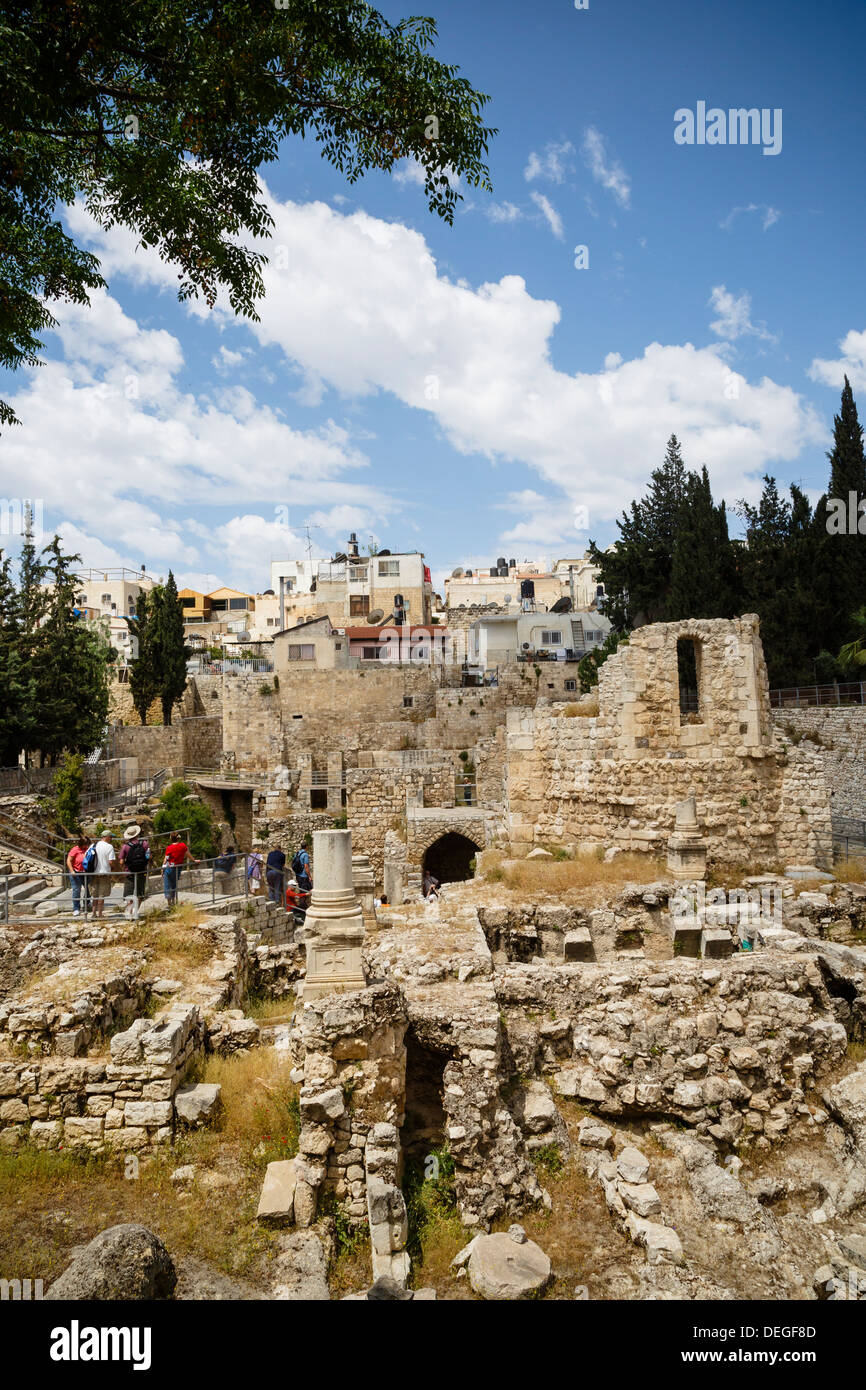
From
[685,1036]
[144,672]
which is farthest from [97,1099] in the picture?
[144,672]

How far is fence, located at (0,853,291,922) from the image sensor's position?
11039mm

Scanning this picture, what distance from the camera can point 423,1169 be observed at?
593cm

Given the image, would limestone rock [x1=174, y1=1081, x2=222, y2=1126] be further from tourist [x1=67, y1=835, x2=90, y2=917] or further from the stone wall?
tourist [x1=67, y1=835, x2=90, y2=917]

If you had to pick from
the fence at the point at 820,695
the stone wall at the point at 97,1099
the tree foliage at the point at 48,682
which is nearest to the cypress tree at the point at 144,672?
the tree foliage at the point at 48,682

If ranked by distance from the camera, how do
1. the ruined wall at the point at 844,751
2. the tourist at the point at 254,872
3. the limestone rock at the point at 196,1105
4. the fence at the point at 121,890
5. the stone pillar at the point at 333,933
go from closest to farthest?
the limestone rock at the point at 196,1105
the stone pillar at the point at 333,933
the fence at the point at 121,890
the tourist at the point at 254,872
the ruined wall at the point at 844,751

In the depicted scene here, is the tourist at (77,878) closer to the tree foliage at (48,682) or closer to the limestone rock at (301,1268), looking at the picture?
the limestone rock at (301,1268)

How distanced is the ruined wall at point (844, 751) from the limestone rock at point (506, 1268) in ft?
56.4

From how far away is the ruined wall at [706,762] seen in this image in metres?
12.0

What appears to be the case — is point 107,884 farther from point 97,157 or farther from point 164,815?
point 164,815

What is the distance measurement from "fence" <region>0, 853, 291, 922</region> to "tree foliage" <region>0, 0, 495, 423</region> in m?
8.07

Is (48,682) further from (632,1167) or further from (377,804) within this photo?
(632,1167)

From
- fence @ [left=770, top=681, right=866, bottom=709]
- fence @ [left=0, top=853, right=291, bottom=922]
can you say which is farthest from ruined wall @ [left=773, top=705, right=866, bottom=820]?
fence @ [left=0, top=853, right=291, bottom=922]

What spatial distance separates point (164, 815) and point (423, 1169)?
931 inches

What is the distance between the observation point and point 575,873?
1131 cm
